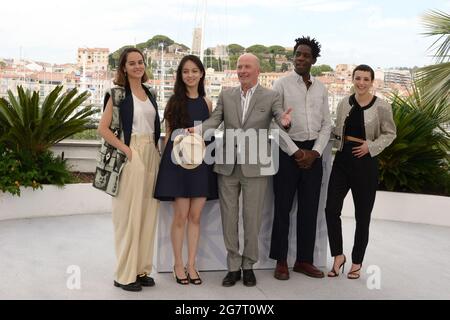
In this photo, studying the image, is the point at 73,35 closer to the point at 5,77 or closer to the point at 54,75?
the point at 54,75

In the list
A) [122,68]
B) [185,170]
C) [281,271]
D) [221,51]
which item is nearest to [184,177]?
[185,170]

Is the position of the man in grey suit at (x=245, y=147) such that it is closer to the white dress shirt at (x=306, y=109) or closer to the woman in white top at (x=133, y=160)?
the white dress shirt at (x=306, y=109)

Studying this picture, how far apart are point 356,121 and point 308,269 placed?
1058 millimetres

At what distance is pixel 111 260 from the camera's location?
3990 millimetres

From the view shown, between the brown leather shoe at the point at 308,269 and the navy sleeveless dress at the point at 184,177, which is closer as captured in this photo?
the navy sleeveless dress at the point at 184,177

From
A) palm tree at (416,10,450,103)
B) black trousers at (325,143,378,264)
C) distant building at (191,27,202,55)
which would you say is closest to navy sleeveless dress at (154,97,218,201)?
black trousers at (325,143,378,264)

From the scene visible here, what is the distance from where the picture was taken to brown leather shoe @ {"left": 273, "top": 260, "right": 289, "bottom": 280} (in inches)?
145

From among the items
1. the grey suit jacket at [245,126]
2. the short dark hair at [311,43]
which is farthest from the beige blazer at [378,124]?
the grey suit jacket at [245,126]

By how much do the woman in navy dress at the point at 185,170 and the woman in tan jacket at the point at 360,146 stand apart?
871 mm

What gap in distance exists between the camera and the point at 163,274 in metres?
3.69

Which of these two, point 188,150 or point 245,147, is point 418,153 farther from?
point 188,150

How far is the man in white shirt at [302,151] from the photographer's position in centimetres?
355

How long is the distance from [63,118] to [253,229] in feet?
9.07
